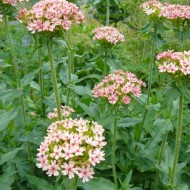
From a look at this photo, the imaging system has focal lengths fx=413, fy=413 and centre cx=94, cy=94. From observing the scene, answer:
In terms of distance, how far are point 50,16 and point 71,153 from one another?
108 cm

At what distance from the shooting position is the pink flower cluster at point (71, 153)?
2160 millimetres

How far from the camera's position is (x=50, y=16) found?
2.81 meters

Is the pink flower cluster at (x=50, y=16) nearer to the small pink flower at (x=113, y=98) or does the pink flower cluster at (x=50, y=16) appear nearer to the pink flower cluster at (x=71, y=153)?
the small pink flower at (x=113, y=98)

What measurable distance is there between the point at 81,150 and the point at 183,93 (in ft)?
2.87

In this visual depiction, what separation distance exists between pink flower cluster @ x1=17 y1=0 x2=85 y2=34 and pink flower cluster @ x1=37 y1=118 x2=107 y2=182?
0.81 metres

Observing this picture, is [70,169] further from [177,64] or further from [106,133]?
[106,133]

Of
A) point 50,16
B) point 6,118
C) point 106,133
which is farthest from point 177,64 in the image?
point 6,118

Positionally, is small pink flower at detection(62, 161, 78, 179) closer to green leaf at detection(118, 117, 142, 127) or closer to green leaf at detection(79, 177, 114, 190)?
green leaf at detection(79, 177, 114, 190)

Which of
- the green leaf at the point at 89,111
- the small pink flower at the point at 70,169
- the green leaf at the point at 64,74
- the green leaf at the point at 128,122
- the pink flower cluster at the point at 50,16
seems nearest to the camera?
the small pink flower at the point at 70,169

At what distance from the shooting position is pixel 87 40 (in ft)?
20.7

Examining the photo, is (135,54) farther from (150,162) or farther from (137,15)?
(150,162)

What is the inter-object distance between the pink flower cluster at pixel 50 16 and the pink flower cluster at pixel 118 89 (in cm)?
50

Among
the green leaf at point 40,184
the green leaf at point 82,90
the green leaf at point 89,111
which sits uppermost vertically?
the green leaf at point 82,90

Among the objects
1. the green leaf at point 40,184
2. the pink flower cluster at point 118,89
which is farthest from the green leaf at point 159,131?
the green leaf at point 40,184
